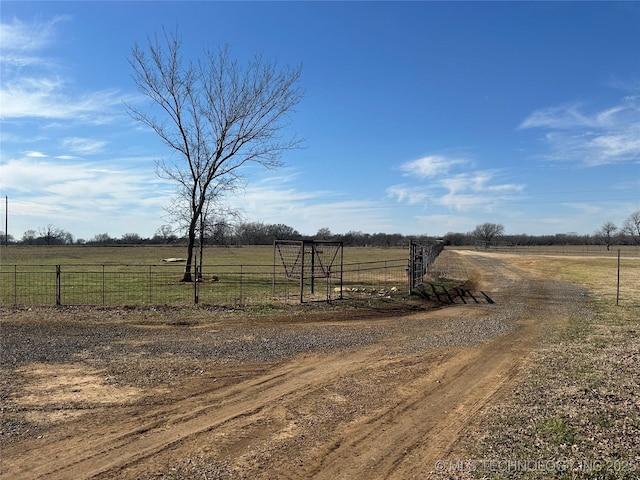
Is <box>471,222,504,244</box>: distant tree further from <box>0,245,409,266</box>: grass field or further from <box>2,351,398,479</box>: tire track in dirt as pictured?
<box>2,351,398,479</box>: tire track in dirt

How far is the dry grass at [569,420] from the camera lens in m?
4.32

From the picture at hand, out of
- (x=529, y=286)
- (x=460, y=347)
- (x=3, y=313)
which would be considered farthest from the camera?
(x=529, y=286)

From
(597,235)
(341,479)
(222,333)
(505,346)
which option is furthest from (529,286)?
(597,235)

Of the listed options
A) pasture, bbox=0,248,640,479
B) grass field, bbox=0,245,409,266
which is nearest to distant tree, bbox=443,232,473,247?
grass field, bbox=0,245,409,266

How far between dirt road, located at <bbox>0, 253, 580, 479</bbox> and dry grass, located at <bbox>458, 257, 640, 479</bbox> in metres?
0.37

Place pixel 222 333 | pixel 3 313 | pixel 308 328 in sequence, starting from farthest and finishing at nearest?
pixel 3 313 < pixel 308 328 < pixel 222 333

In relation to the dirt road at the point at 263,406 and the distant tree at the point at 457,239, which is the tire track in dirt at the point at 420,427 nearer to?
the dirt road at the point at 263,406

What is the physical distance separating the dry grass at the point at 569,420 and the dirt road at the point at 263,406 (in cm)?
37

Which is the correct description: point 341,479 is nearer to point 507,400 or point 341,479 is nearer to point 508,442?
point 508,442

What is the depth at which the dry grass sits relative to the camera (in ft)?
14.2

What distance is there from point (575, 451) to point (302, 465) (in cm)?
279

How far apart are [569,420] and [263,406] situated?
3.78 m

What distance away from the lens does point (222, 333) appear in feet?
36.5

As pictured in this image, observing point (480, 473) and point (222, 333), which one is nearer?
point (480, 473)
